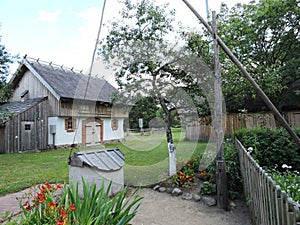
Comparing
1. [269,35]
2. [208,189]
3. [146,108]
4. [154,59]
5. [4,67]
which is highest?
[269,35]

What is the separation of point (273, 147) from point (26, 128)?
11.5 metres

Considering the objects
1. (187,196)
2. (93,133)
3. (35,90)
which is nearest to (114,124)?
(93,133)

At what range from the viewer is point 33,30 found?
6.39 m

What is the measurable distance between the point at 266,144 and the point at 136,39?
3.80 m

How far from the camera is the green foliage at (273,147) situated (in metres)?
4.21

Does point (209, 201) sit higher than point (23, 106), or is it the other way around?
point (23, 106)

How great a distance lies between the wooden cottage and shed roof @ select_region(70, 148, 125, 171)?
5.70m

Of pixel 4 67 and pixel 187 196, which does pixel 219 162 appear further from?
pixel 4 67

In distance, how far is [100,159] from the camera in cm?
408

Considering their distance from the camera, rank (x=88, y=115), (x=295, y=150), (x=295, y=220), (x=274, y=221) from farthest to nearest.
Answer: (x=88, y=115), (x=295, y=150), (x=274, y=221), (x=295, y=220)

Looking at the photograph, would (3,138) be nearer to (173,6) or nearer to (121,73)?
(121,73)

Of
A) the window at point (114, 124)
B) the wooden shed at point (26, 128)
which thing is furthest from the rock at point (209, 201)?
the window at point (114, 124)

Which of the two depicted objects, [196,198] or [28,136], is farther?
[28,136]

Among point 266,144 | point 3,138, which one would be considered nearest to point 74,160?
point 266,144
